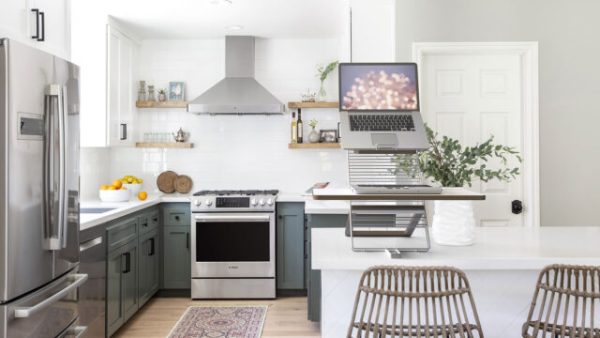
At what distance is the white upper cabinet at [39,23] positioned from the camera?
2322 mm

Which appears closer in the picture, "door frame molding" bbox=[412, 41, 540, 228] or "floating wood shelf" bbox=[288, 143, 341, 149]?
"door frame molding" bbox=[412, 41, 540, 228]

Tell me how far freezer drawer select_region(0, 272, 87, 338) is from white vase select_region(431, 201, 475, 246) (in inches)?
71.3

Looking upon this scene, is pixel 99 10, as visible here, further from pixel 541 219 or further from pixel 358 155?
pixel 541 219

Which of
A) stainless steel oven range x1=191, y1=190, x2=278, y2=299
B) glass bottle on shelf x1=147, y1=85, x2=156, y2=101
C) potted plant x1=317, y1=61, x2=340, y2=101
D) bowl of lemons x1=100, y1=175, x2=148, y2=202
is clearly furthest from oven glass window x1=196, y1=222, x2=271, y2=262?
potted plant x1=317, y1=61, x2=340, y2=101

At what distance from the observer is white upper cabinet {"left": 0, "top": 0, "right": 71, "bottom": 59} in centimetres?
232

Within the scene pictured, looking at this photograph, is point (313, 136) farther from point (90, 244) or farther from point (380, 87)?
point (380, 87)

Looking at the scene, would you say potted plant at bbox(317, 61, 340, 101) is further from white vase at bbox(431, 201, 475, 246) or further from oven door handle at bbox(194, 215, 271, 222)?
white vase at bbox(431, 201, 475, 246)

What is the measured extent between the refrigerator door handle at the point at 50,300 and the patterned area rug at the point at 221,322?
50.6 inches

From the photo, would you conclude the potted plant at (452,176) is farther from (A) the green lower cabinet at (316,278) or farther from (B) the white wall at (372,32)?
(B) the white wall at (372,32)

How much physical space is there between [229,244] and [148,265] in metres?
0.72

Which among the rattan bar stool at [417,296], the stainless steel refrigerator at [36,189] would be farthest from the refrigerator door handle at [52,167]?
the rattan bar stool at [417,296]

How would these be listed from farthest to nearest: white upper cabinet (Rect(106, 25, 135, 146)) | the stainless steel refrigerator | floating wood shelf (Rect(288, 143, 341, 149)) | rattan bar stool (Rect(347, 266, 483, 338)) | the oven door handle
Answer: floating wood shelf (Rect(288, 143, 341, 149)), the oven door handle, white upper cabinet (Rect(106, 25, 135, 146)), the stainless steel refrigerator, rattan bar stool (Rect(347, 266, 483, 338))

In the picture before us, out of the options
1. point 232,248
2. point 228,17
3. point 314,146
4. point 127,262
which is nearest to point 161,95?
point 228,17

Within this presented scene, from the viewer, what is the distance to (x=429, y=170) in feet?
8.12
